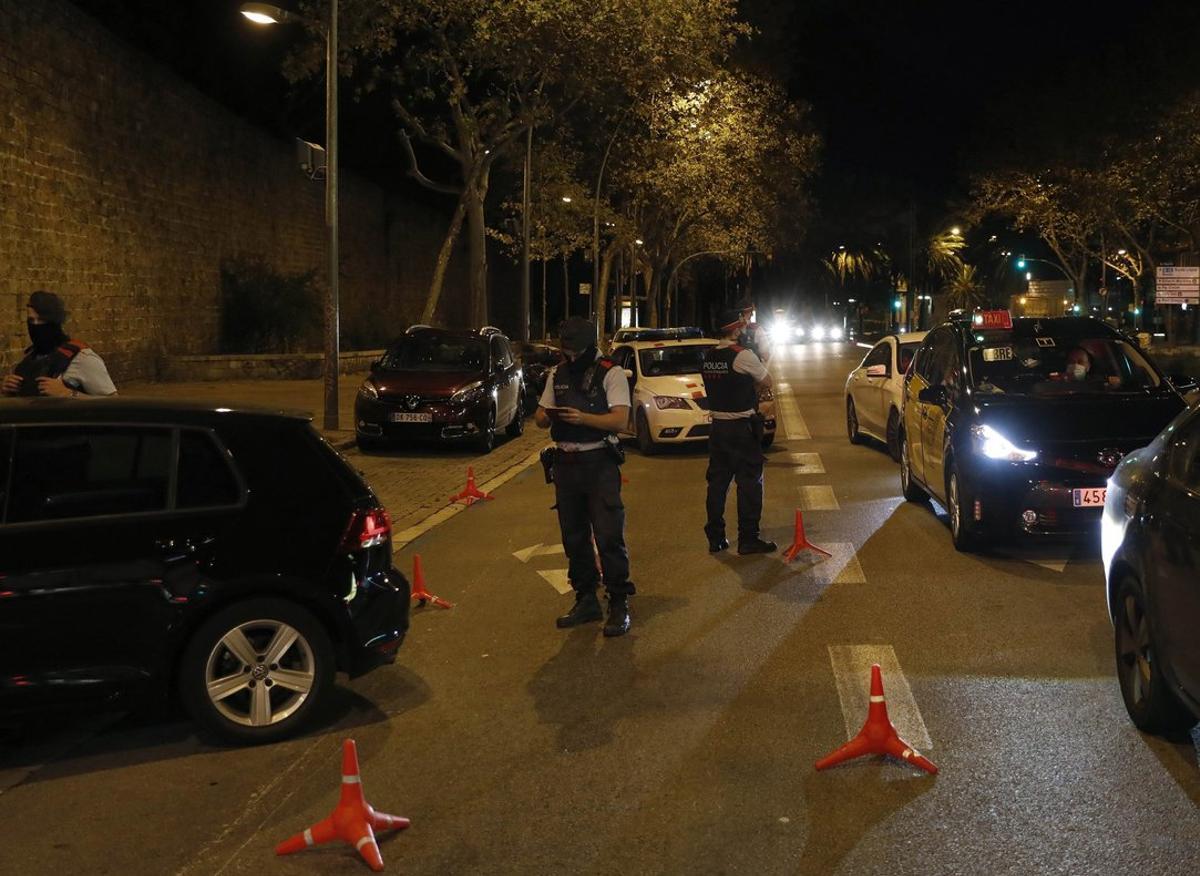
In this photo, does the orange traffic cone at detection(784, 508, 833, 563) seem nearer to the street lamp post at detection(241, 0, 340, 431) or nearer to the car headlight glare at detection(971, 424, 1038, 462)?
the car headlight glare at detection(971, 424, 1038, 462)

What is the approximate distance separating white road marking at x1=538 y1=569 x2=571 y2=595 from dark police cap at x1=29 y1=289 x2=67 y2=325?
351 centimetres

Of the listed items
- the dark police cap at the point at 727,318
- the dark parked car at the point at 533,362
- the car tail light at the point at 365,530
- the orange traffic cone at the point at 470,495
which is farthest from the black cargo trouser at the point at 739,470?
the dark parked car at the point at 533,362

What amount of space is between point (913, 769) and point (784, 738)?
1.95 feet

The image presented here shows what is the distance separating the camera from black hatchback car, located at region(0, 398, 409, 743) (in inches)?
204

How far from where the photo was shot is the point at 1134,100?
4100 cm

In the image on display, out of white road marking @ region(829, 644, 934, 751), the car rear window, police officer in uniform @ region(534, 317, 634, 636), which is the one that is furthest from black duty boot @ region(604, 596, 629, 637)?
the car rear window

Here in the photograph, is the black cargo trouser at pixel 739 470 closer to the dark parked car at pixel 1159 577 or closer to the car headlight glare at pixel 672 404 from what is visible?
the dark parked car at pixel 1159 577

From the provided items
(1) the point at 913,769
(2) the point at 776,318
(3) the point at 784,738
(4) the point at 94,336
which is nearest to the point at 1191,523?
(1) the point at 913,769

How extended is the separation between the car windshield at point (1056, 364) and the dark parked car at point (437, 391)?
7.92 metres

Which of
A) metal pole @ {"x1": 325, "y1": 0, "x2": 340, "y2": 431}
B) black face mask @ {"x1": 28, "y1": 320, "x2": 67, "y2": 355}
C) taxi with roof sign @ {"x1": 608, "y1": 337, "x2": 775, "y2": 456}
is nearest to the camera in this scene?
black face mask @ {"x1": 28, "y1": 320, "x2": 67, "y2": 355}

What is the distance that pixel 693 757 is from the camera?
531 cm

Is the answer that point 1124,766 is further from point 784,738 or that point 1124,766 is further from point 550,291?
point 550,291

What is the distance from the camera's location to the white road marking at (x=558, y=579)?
28.7 ft

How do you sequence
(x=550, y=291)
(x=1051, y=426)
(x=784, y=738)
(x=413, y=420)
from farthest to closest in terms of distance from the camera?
(x=550, y=291) → (x=413, y=420) → (x=1051, y=426) → (x=784, y=738)
